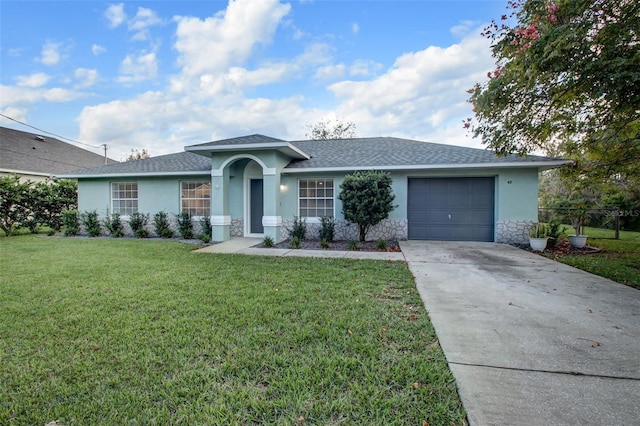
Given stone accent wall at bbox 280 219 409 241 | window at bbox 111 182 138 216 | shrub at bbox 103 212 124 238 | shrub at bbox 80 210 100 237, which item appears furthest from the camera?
window at bbox 111 182 138 216

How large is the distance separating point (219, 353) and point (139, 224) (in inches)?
444

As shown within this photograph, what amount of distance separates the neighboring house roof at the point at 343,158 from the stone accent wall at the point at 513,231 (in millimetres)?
1962

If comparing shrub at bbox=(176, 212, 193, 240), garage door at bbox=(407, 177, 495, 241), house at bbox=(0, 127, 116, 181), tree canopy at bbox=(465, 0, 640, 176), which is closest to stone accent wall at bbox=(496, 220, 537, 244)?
garage door at bbox=(407, 177, 495, 241)

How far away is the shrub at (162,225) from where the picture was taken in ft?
37.4

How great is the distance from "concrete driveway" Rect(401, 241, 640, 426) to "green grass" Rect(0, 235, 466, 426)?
0.96ft

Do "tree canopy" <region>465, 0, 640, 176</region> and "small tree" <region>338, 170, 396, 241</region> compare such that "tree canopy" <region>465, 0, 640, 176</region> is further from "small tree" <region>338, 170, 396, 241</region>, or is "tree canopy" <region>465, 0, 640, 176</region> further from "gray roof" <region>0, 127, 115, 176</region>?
"gray roof" <region>0, 127, 115, 176</region>

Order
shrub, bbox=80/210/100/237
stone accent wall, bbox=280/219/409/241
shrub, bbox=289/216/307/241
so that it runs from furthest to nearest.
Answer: shrub, bbox=80/210/100/237 → stone accent wall, bbox=280/219/409/241 → shrub, bbox=289/216/307/241

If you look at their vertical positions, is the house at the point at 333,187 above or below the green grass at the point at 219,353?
above

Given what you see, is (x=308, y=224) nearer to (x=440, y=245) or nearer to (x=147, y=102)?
(x=440, y=245)

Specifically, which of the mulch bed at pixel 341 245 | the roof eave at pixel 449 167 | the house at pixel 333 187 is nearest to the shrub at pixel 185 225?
the house at pixel 333 187

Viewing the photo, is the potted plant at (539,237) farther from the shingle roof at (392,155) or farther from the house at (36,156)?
the house at (36,156)

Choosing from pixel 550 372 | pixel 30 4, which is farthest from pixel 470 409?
pixel 30 4

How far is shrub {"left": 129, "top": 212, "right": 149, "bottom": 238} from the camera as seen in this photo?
11531 mm

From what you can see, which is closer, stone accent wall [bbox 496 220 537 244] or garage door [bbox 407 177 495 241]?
stone accent wall [bbox 496 220 537 244]
